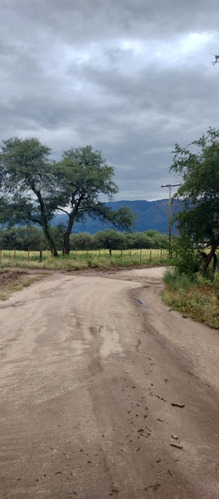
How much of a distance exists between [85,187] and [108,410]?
32962 millimetres

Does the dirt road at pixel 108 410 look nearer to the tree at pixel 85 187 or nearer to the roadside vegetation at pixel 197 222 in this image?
the roadside vegetation at pixel 197 222

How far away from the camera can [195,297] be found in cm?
1030

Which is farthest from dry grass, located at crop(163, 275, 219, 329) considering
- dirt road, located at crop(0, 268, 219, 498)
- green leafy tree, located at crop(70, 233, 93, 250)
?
green leafy tree, located at crop(70, 233, 93, 250)

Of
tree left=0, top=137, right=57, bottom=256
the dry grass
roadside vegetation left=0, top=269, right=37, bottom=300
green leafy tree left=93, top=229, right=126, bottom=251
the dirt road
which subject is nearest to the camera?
the dirt road

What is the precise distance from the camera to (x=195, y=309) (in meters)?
9.34

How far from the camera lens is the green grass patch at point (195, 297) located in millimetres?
8719

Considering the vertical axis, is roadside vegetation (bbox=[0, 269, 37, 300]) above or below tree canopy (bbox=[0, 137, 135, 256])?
below

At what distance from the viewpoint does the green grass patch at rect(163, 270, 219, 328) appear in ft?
28.6

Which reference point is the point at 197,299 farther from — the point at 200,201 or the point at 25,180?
the point at 25,180

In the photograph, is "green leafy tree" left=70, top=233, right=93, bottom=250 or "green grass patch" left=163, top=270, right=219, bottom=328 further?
"green leafy tree" left=70, top=233, right=93, bottom=250

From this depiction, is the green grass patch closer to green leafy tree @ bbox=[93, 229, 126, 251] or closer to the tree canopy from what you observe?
the tree canopy

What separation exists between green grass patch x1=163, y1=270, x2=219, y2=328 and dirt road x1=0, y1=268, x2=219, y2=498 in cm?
70

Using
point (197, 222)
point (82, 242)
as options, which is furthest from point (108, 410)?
point (82, 242)

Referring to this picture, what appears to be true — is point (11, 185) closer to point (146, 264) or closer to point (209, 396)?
point (146, 264)
